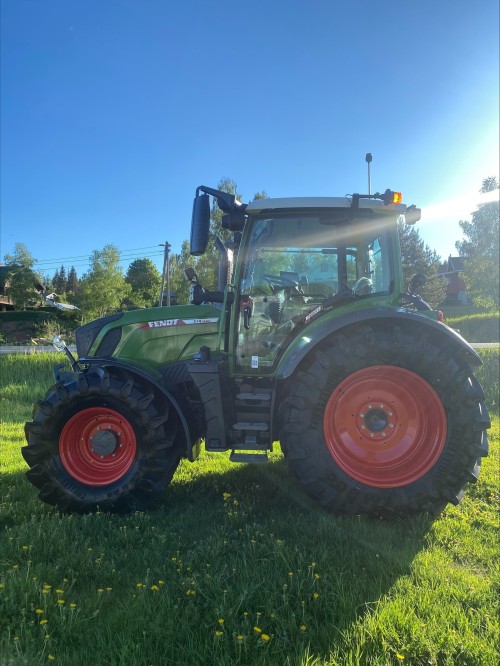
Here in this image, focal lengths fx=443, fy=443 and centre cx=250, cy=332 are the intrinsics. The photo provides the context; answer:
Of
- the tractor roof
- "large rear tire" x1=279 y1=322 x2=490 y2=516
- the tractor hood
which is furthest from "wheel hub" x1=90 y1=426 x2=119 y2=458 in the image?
the tractor roof

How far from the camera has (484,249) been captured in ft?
80.0

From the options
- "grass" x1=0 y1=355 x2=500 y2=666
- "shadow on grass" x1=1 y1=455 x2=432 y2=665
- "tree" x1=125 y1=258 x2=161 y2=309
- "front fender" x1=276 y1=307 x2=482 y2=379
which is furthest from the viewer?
"tree" x1=125 y1=258 x2=161 y2=309

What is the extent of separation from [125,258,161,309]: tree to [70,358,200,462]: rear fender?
36502 mm

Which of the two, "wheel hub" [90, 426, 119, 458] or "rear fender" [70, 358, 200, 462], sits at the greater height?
"rear fender" [70, 358, 200, 462]

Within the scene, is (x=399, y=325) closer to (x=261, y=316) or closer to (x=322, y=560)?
(x=261, y=316)

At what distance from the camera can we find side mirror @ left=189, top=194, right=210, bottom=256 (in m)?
3.25

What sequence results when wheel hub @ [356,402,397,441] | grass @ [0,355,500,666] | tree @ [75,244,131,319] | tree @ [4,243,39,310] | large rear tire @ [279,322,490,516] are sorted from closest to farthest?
grass @ [0,355,500,666]
large rear tire @ [279,322,490,516]
wheel hub @ [356,402,397,441]
tree @ [75,244,131,319]
tree @ [4,243,39,310]

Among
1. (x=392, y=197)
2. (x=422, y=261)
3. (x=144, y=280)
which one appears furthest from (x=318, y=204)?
(x=144, y=280)

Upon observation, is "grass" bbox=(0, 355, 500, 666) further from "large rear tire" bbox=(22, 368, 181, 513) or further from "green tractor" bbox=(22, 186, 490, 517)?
"green tractor" bbox=(22, 186, 490, 517)

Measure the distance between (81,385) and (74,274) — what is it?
94.0m

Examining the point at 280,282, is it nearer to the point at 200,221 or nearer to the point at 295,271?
the point at 295,271

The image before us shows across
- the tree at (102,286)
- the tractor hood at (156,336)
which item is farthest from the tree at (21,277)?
the tractor hood at (156,336)

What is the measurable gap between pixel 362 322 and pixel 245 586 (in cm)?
189

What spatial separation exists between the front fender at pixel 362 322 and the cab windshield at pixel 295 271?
41 cm
